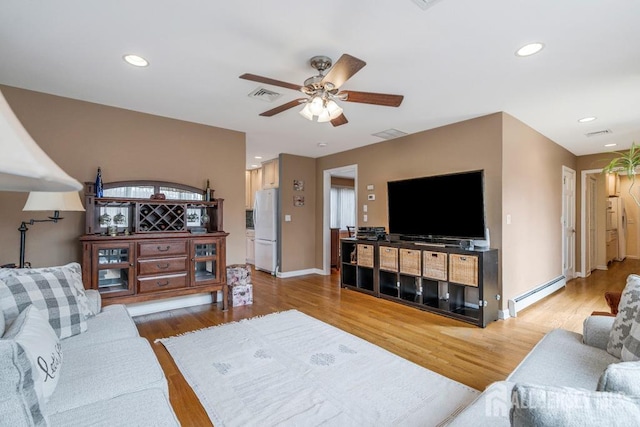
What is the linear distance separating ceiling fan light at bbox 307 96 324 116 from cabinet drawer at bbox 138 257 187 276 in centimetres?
236

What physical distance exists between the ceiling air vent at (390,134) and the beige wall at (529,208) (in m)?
1.37

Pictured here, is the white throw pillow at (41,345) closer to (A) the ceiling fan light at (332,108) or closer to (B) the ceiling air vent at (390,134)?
(A) the ceiling fan light at (332,108)

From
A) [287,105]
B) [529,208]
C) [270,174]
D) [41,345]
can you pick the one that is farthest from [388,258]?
[41,345]

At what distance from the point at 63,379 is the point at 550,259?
585 centimetres

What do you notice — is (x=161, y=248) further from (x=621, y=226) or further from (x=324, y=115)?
(x=621, y=226)

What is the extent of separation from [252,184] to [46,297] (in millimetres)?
5918

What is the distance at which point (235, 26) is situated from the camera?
6.85ft

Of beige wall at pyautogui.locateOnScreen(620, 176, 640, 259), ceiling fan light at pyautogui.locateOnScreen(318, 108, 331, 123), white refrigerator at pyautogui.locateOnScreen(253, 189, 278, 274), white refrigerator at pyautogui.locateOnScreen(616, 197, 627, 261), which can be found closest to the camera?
ceiling fan light at pyautogui.locateOnScreen(318, 108, 331, 123)

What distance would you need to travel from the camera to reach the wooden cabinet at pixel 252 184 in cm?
721

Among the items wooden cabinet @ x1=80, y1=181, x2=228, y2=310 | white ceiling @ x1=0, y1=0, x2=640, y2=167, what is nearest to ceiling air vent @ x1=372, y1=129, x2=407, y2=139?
white ceiling @ x1=0, y1=0, x2=640, y2=167

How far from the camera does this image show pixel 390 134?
466 centimetres

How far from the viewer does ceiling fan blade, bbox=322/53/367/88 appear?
1952 mm

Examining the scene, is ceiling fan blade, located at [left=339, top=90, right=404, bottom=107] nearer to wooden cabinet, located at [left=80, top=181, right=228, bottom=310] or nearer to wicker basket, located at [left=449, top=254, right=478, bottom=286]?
wicker basket, located at [left=449, top=254, right=478, bottom=286]

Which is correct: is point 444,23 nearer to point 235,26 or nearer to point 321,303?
point 235,26
